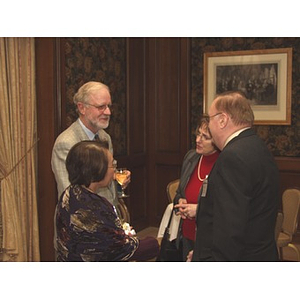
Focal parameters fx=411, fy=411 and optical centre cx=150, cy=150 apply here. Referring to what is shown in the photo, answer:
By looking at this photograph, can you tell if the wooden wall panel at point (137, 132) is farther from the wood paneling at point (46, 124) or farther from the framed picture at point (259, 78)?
the wood paneling at point (46, 124)

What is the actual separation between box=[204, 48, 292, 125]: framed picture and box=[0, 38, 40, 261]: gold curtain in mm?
2718

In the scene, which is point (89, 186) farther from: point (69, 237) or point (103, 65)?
point (103, 65)

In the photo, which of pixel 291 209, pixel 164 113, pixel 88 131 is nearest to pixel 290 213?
pixel 291 209

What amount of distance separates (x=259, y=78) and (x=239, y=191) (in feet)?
13.6

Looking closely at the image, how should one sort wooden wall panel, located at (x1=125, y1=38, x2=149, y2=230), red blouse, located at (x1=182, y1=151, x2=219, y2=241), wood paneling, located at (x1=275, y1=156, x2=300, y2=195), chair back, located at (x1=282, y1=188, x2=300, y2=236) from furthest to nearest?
wooden wall panel, located at (x1=125, y1=38, x2=149, y2=230)
wood paneling, located at (x1=275, y1=156, x2=300, y2=195)
chair back, located at (x1=282, y1=188, x2=300, y2=236)
red blouse, located at (x1=182, y1=151, x2=219, y2=241)

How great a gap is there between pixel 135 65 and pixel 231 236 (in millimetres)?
4443

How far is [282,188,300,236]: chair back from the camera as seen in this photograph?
3.97 meters

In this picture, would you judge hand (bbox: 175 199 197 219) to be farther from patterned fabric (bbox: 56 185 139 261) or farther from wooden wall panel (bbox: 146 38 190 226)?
wooden wall panel (bbox: 146 38 190 226)

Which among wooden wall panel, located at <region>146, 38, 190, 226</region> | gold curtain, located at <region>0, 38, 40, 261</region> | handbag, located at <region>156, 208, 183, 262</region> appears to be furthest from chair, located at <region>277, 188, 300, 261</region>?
gold curtain, located at <region>0, 38, 40, 261</region>

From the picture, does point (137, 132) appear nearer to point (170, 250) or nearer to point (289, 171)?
point (289, 171)

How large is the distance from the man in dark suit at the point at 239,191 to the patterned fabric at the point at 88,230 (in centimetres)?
41

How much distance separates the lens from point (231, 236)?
1.65 meters

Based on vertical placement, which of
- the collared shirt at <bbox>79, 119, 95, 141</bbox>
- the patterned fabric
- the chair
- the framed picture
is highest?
the framed picture

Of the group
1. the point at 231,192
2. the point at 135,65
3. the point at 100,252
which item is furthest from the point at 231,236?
the point at 135,65
